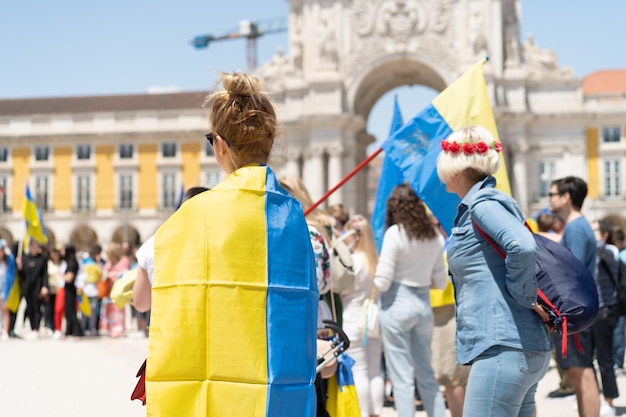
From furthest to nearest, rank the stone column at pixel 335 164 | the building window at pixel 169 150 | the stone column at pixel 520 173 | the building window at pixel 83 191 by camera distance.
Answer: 1. the building window at pixel 83 191
2. the building window at pixel 169 150
3. the stone column at pixel 520 173
4. the stone column at pixel 335 164

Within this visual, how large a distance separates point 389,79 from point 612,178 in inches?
512

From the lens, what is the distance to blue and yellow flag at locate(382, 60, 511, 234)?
20.8ft

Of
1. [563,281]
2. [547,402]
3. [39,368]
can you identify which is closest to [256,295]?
[563,281]

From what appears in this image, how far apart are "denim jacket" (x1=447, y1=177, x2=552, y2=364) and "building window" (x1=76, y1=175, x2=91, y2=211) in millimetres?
47598

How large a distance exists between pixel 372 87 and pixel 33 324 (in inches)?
1144

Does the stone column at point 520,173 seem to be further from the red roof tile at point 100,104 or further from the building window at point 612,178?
the red roof tile at point 100,104

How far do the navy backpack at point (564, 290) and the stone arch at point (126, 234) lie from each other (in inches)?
1815

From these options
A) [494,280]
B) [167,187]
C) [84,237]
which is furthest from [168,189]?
[494,280]

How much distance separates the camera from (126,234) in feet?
161

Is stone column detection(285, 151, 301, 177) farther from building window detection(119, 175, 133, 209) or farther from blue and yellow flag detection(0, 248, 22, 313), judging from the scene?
blue and yellow flag detection(0, 248, 22, 313)

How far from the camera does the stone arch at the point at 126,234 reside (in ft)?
161

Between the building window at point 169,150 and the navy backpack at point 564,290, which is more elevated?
the building window at point 169,150

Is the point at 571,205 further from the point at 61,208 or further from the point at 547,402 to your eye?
the point at 61,208

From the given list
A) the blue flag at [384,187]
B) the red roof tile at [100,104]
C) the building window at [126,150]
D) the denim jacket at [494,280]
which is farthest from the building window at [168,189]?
the denim jacket at [494,280]
